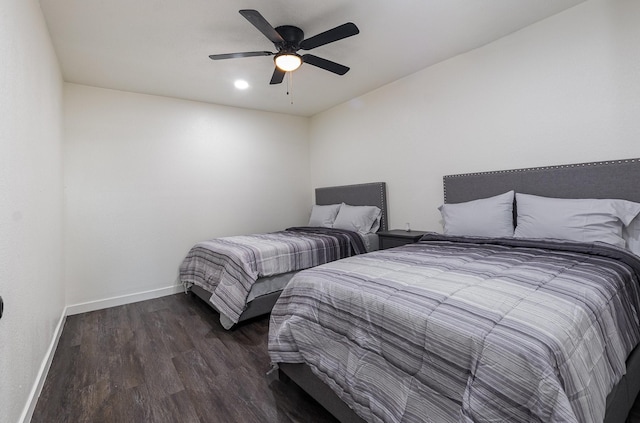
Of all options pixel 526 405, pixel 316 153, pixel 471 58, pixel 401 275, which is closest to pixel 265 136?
pixel 316 153

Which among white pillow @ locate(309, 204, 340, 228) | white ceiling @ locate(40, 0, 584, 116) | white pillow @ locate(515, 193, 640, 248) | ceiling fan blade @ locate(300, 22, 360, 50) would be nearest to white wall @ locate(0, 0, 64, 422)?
white ceiling @ locate(40, 0, 584, 116)

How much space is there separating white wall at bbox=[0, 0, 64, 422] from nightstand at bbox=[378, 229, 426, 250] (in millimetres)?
2949

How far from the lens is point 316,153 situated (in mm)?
5012

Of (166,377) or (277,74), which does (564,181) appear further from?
(166,377)

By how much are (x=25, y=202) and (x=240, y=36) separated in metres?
1.94

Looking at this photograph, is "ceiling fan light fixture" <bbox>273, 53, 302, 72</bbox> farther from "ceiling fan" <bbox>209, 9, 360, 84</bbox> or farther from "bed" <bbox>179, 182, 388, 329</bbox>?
"bed" <bbox>179, 182, 388, 329</bbox>

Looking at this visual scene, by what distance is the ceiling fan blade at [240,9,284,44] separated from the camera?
1733mm

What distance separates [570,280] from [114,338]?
335cm

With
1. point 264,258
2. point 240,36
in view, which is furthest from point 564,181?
point 240,36

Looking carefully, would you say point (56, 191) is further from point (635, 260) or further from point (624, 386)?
point (635, 260)

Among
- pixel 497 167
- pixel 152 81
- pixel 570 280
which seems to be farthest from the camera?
pixel 152 81

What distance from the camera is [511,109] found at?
262 centimetres

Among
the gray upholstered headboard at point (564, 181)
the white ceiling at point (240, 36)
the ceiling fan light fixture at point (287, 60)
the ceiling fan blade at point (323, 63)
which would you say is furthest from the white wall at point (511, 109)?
the ceiling fan light fixture at point (287, 60)

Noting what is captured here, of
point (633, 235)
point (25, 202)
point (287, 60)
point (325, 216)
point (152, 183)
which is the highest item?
point (287, 60)
